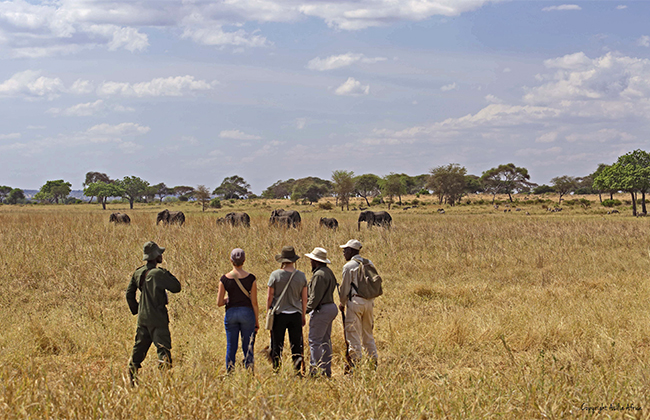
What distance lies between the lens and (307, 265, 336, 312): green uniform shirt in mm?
5738

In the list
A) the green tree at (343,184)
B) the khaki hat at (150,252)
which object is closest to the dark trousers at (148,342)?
the khaki hat at (150,252)

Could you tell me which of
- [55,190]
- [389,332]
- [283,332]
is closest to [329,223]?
[389,332]

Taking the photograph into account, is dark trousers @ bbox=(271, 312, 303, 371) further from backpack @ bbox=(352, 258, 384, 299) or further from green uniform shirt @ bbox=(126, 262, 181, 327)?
green uniform shirt @ bbox=(126, 262, 181, 327)

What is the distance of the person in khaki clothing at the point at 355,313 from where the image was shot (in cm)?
599

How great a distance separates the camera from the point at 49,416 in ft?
12.4

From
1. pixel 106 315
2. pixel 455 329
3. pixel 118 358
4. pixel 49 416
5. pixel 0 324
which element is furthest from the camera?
pixel 106 315

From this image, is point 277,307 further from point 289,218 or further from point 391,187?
point 391,187

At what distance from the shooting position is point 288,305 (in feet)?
18.8

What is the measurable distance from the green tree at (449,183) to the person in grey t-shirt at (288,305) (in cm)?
6166

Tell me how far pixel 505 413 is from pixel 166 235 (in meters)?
15.0

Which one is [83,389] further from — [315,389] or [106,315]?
[106,315]

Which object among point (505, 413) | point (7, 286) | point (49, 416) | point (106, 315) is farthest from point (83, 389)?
point (7, 286)

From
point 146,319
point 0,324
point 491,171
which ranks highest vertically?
point 491,171

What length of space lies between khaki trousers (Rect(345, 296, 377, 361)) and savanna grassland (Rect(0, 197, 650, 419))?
1.57 ft
